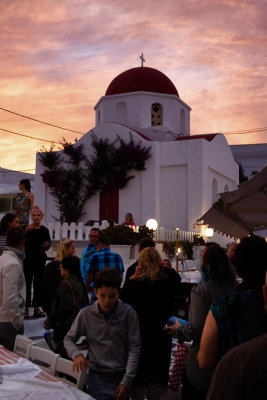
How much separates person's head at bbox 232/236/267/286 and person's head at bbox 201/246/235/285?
737mm

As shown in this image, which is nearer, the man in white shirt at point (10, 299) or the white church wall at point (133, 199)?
the man in white shirt at point (10, 299)

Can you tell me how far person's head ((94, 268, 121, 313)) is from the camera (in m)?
3.42

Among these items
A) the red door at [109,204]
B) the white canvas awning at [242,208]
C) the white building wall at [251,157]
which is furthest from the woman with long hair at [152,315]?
the white building wall at [251,157]

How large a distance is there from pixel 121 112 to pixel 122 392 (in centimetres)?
2050

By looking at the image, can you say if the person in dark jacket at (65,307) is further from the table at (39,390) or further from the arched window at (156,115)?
the arched window at (156,115)

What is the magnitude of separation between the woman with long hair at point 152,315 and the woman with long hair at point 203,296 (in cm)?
45

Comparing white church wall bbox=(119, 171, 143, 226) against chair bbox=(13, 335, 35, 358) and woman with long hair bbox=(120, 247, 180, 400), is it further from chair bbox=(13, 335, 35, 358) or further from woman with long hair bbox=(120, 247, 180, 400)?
chair bbox=(13, 335, 35, 358)

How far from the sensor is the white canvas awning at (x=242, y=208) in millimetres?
6016

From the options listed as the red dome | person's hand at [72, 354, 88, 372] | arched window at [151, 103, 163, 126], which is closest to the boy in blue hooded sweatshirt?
person's hand at [72, 354, 88, 372]

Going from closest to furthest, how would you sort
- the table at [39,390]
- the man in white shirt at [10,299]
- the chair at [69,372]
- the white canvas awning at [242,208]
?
the table at [39,390], the chair at [69,372], the man in white shirt at [10,299], the white canvas awning at [242,208]

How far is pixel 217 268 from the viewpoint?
133 inches

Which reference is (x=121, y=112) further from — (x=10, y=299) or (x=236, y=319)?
(x=236, y=319)

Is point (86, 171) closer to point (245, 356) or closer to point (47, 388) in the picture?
point (47, 388)

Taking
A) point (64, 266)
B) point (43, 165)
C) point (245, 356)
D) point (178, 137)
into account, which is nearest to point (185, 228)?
point (178, 137)
